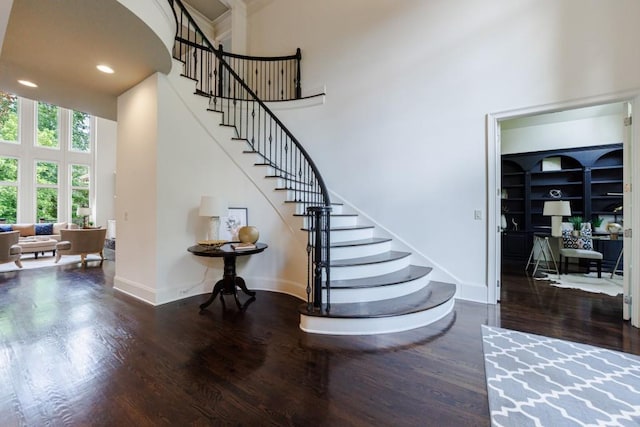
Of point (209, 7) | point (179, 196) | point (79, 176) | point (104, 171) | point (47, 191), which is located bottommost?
point (179, 196)

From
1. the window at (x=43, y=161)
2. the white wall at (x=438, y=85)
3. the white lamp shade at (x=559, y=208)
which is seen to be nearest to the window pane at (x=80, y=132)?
the window at (x=43, y=161)

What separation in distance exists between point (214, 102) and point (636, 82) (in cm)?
520

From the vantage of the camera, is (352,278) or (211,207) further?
(211,207)

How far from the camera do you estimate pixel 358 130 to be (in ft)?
15.0

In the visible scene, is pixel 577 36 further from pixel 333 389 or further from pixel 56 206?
pixel 56 206

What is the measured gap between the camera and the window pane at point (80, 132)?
977cm

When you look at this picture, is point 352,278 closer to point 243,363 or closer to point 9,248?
point 243,363

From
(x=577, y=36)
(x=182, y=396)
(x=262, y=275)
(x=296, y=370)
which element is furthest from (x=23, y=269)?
(x=577, y=36)

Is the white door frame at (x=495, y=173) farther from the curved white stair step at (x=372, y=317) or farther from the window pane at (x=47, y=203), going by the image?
the window pane at (x=47, y=203)

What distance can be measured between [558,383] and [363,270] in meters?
1.87

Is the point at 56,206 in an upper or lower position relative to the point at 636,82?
lower

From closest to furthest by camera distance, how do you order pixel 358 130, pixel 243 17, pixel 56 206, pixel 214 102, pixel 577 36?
pixel 577 36 < pixel 214 102 < pixel 358 130 < pixel 243 17 < pixel 56 206

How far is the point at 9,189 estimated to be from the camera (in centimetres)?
857

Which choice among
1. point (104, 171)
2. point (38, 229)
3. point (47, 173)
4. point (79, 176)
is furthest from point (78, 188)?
point (38, 229)
